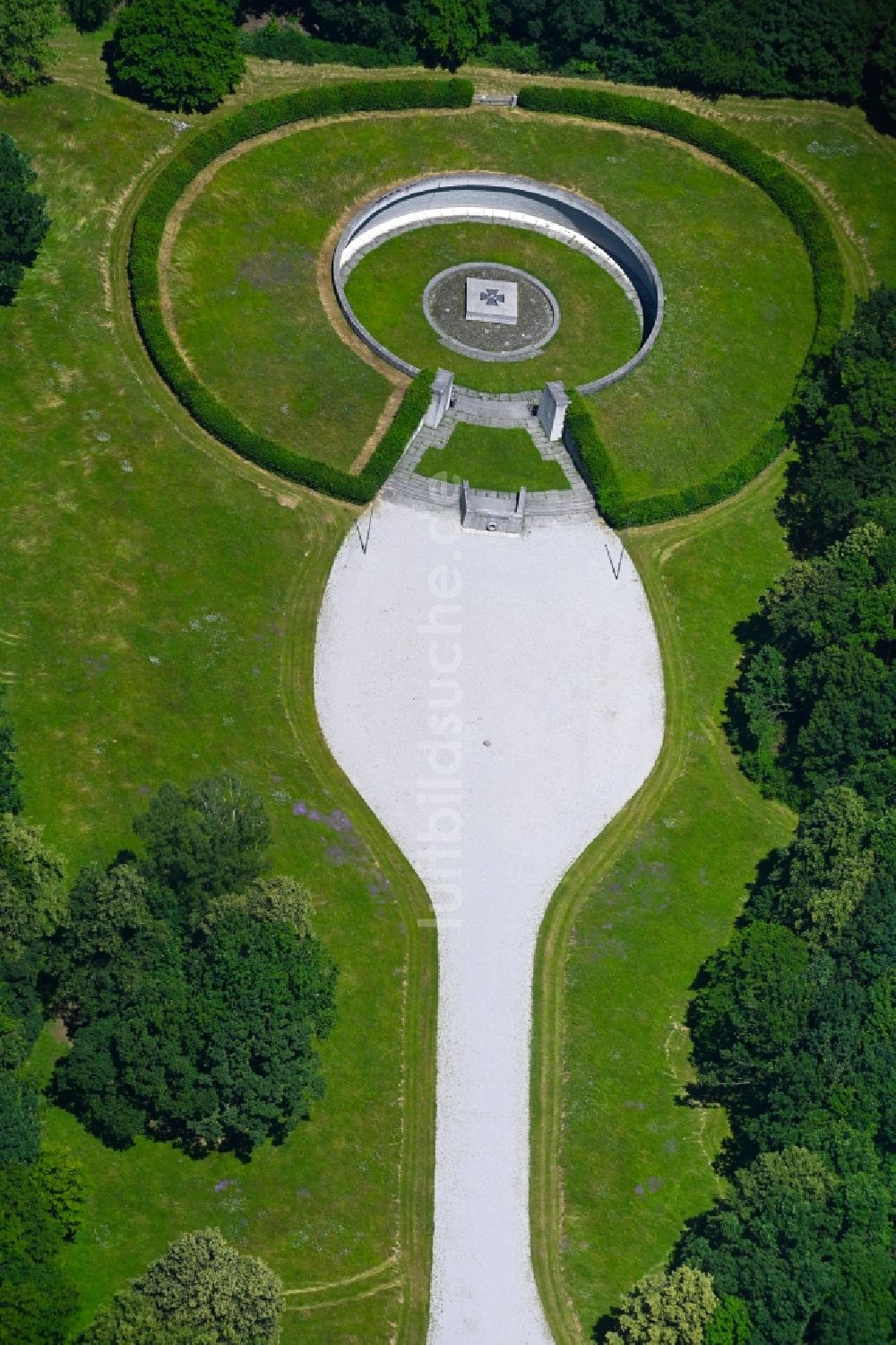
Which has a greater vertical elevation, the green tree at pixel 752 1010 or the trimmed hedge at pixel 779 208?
the trimmed hedge at pixel 779 208

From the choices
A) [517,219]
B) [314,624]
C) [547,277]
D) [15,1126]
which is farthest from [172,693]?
[517,219]

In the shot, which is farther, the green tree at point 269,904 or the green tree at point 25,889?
the green tree at point 269,904

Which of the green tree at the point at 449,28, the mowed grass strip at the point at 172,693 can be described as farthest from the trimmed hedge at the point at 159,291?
the green tree at the point at 449,28

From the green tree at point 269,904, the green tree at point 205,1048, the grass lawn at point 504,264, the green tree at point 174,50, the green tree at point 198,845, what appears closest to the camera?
the green tree at point 205,1048

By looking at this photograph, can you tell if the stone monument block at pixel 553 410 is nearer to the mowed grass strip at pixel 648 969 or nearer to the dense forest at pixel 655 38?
the mowed grass strip at pixel 648 969

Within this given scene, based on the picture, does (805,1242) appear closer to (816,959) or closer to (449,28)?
(816,959)

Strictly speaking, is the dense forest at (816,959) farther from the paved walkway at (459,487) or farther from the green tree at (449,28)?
the green tree at (449,28)

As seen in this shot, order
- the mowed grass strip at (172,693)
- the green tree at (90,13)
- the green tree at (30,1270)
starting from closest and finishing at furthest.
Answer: the green tree at (30,1270) < the mowed grass strip at (172,693) < the green tree at (90,13)

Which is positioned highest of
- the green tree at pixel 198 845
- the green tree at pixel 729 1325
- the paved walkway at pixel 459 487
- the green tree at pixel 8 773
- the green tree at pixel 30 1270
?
the paved walkway at pixel 459 487

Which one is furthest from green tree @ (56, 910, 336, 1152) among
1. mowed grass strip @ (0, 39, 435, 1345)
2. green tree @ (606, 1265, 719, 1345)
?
green tree @ (606, 1265, 719, 1345)
